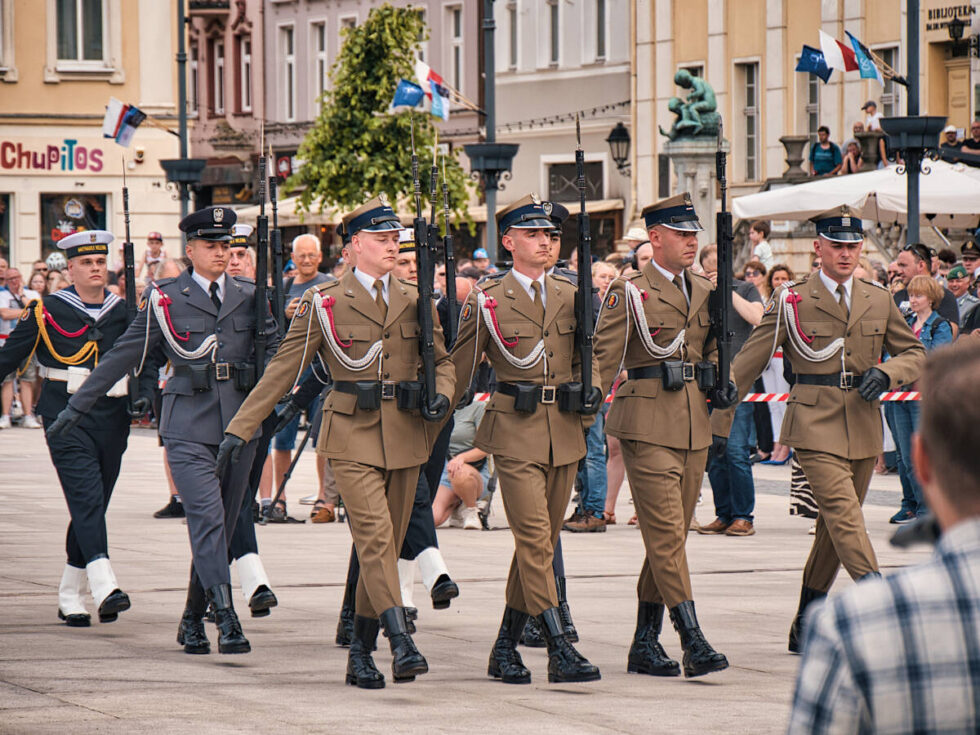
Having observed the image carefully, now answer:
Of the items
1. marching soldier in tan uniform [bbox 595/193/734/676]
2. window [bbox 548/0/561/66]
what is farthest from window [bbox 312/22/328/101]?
marching soldier in tan uniform [bbox 595/193/734/676]

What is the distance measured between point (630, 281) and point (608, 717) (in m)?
2.10

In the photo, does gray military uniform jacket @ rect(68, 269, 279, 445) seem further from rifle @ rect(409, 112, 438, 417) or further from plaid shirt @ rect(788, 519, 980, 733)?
plaid shirt @ rect(788, 519, 980, 733)

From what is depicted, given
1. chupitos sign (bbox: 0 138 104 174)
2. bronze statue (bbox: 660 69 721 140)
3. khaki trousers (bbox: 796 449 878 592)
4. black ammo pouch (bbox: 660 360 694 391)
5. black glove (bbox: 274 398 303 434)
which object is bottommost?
khaki trousers (bbox: 796 449 878 592)

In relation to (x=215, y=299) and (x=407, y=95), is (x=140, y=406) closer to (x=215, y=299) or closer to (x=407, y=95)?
(x=215, y=299)

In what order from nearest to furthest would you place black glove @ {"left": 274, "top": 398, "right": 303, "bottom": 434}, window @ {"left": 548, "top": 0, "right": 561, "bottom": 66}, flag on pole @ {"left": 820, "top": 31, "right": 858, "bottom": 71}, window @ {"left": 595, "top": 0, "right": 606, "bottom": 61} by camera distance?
black glove @ {"left": 274, "top": 398, "right": 303, "bottom": 434}
flag on pole @ {"left": 820, "top": 31, "right": 858, "bottom": 71}
window @ {"left": 595, "top": 0, "right": 606, "bottom": 61}
window @ {"left": 548, "top": 0, "right": 561, "bottom": 66}

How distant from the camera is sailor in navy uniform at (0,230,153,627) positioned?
30.3 feet

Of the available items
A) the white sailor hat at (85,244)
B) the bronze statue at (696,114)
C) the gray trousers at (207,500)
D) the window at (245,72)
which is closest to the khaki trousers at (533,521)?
the gray trousers at (207,500)

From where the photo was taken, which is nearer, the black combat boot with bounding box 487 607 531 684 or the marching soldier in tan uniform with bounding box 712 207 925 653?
the black combat boot with bounding box 487 607 531 684

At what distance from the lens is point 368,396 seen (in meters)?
7.80

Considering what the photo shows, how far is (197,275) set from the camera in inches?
353

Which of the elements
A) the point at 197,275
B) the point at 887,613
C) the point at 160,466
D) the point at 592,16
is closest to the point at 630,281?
the point at 197,275

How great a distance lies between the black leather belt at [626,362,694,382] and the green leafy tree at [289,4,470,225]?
27.9 metres

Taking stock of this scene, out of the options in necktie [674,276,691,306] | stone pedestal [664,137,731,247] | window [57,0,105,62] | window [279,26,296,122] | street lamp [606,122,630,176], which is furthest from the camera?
window [279,26,296,122]

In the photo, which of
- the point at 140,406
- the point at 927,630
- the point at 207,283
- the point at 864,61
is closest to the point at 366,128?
the point at 864,61
